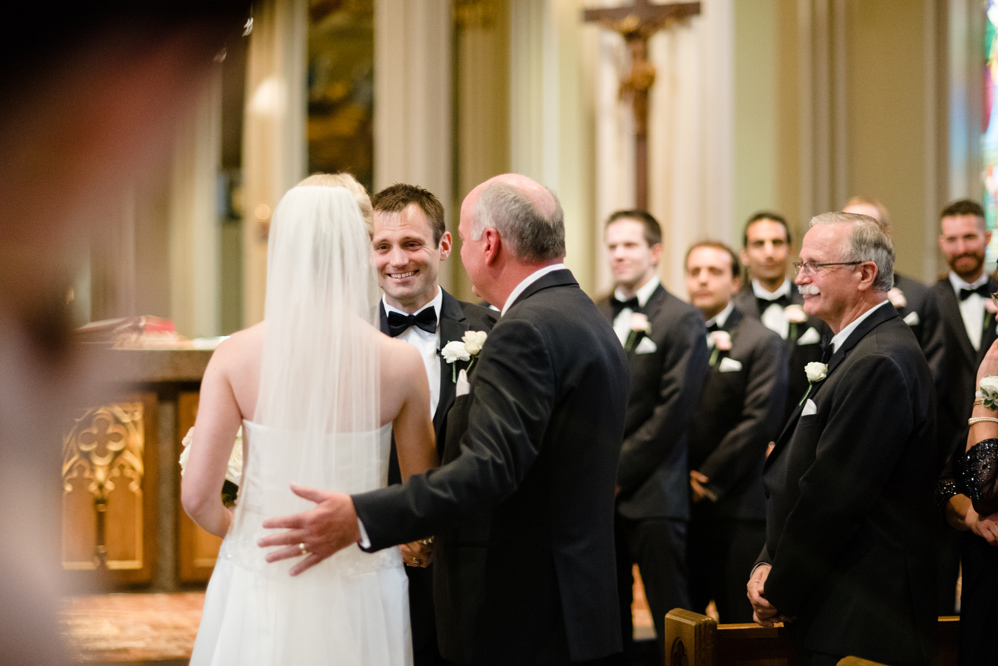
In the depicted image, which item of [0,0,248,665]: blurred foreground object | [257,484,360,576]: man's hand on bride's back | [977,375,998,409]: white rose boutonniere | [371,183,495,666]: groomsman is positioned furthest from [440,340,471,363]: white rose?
[0,0,248,665]: blurred foreground object

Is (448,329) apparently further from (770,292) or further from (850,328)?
(770,292)

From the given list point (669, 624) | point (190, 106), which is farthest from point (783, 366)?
point (190, 106)

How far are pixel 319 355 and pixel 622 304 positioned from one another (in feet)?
8.71

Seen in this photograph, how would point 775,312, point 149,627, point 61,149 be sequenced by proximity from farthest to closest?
point 775,312 → point 149,627 → point 61,149

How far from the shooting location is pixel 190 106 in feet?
1.41

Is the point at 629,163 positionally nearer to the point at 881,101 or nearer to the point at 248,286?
the point at 881,101

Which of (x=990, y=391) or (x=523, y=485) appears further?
(x=990, y=391)

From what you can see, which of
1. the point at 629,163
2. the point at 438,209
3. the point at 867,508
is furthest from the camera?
the point at 629,163

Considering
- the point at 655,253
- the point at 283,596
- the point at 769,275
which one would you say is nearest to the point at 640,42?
the point at 769,275

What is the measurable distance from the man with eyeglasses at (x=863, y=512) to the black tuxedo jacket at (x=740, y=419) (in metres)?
1.64

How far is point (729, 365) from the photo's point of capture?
4438 millimetres

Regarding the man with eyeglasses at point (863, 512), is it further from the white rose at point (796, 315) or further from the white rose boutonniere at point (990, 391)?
the white rose at point (796, 315)

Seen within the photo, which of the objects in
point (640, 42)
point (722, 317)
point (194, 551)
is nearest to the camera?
point (722, 317)

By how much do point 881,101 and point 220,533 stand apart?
7592 mm
